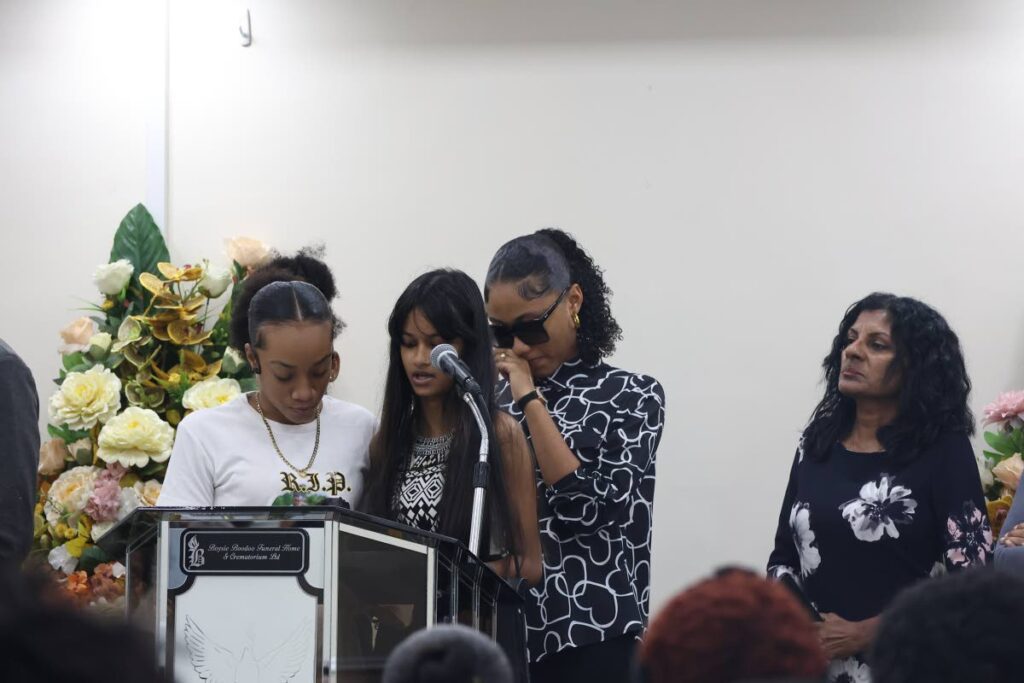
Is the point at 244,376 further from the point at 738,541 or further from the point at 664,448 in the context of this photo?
the point at 738,541

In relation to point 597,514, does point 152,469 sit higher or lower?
lower

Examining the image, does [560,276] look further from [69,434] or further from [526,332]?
[69,434]

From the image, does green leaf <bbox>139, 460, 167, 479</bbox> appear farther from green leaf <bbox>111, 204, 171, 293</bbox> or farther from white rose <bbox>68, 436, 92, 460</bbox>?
green leaf <bbox>111, 204, 171, 293</bbox>

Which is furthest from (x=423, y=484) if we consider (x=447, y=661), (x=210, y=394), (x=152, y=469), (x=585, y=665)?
(x=152, y=469)

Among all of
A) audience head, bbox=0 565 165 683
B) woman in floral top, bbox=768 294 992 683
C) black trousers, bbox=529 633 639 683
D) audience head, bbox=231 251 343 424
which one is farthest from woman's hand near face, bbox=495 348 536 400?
audience head, bbox=0 565 165 683

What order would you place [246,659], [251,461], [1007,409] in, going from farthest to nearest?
[1007,409]
[251,461]
[246,659]

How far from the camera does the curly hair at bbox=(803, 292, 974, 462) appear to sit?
305 cm

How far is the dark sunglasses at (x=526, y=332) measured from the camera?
3.04 m

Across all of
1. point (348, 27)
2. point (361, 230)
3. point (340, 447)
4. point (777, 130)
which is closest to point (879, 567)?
point (340, 447)

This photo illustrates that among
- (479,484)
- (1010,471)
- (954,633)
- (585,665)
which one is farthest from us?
(1010,471)

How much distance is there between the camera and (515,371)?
2967mm

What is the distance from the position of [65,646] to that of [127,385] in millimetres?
3795

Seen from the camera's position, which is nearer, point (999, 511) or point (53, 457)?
point (999, 511)

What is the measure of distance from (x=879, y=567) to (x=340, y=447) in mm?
1185
